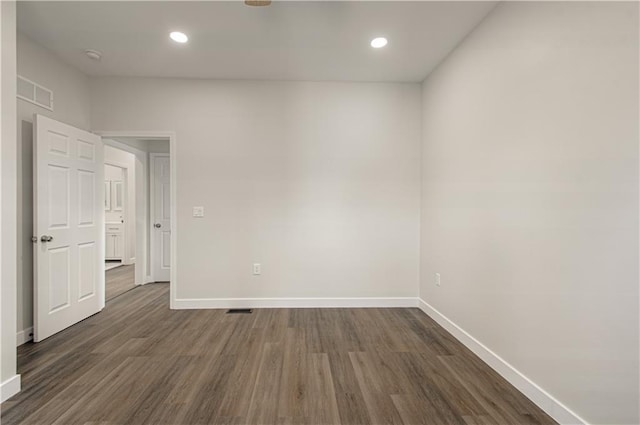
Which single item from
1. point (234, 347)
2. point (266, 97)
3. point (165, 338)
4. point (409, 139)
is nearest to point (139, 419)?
point (234, 347)

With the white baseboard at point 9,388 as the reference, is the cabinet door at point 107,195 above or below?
above

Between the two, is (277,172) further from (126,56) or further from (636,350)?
(636,350)

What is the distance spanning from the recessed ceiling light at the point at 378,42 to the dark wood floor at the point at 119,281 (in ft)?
14.6

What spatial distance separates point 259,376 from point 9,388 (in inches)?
60.8

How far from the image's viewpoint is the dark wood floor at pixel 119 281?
4.14 meters

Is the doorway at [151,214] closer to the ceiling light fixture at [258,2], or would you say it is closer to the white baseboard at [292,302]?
the white baseboard at [292,302]

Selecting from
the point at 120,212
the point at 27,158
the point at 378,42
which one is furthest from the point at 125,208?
the point at 378,42

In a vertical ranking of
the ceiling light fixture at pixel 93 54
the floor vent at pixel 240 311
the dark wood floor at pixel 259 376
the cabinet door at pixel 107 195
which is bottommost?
the dark wood floor at pixel 259 376

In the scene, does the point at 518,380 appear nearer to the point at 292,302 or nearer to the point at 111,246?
the point at 292,302

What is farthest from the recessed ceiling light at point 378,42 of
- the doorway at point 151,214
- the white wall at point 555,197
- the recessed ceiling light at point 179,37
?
the doorway at point 151,214

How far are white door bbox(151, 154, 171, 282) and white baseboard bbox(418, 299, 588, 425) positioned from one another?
4255mm

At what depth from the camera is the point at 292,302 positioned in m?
3.45

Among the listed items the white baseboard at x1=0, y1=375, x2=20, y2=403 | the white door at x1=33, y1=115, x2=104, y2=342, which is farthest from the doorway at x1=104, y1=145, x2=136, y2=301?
the white baseboard at x1=0, y1=375, x2=20, y2=403

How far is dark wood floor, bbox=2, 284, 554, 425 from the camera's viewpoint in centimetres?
165
